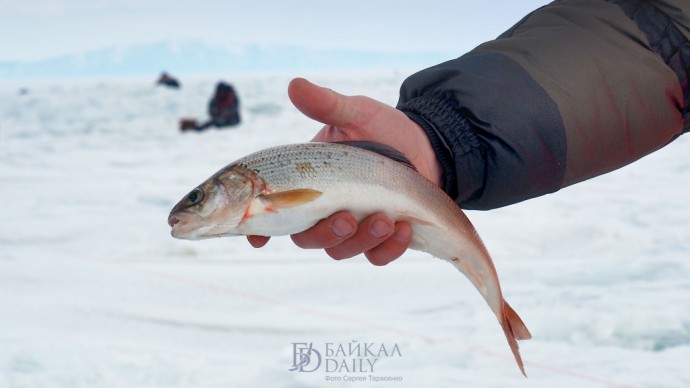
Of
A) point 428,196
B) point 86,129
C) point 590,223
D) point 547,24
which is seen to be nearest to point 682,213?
point 590,223

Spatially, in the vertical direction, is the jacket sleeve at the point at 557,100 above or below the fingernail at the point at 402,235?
above

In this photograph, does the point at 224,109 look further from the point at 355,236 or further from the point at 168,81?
the point at 355,236

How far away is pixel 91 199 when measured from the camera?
8.64m

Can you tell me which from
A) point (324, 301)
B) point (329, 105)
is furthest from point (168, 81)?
point (329, 105)

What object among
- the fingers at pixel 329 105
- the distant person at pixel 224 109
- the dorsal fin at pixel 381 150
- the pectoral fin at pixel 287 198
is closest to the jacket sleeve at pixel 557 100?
the fingers at pixel 329 105

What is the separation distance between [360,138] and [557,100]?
0.74 meters

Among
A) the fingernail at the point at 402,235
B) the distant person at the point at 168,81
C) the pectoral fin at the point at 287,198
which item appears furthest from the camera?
the distant person at the point at 168,81

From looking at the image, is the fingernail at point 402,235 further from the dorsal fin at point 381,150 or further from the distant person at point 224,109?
the distant person at point 224,109

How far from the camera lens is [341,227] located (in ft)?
7.32

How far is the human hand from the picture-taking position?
7.47 feet

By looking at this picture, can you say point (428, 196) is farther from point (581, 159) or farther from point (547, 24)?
point (547, 24)

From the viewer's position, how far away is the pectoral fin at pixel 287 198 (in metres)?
2.12

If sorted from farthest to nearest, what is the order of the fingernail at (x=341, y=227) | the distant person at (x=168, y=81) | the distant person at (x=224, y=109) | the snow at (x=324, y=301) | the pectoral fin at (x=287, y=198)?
the distant person at (x=168, y=81), the distant person at (x=224, y=109), the snow at (x=324, y=301), the fingernail at (x=341, y=227), the pectoral fin at (x=287, y=198)

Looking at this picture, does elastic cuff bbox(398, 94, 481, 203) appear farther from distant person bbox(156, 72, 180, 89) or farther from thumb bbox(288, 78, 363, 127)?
distant person bbox(156, 72, 180, 89)
